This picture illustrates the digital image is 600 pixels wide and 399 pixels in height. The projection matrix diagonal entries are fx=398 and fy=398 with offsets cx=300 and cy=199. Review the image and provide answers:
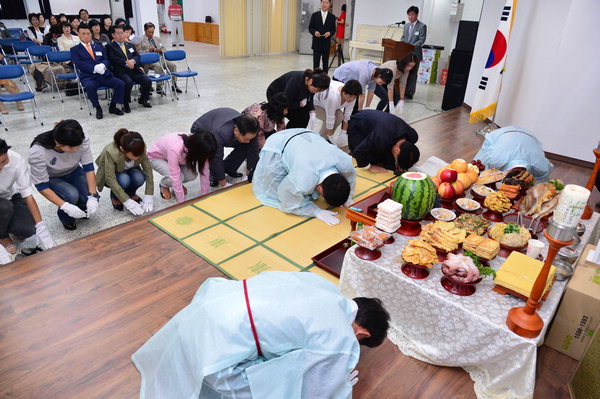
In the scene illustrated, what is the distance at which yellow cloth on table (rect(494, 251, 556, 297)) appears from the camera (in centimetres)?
172

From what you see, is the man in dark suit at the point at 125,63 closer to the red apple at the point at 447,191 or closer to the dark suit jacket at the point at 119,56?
the dark suit jacket at the point at 119,56

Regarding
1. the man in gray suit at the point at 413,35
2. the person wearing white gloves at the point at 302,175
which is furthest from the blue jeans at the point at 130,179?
the man in gray suit at the point at 413,35

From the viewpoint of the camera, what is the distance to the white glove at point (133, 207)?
3.23 metres

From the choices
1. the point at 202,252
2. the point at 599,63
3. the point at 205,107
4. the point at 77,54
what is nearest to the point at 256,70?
the point at 205,107

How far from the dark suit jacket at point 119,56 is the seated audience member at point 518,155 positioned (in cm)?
538

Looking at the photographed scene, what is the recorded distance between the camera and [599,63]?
177 inches

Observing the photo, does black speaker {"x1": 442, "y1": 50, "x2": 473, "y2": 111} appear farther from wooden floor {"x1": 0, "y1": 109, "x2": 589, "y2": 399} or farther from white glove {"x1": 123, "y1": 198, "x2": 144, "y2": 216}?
wooden floor {"x1": 0, "y1": 109, "x2": 589, "y2": 399}

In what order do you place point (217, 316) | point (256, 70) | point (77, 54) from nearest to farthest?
point (217, 316) → point (77, 54) → point (256, 70)

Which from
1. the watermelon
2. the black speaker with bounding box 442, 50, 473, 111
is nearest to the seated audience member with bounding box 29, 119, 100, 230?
the watermelon

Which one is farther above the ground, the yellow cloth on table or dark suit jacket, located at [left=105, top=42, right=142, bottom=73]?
dark suit jacket, located at [left=105, top=42, right=142, bottom=73]

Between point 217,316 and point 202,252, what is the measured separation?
1.50 metres

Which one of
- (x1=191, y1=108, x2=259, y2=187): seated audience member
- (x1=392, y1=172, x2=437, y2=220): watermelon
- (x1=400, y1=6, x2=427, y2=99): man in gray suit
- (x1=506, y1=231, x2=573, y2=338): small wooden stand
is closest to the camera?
(x1=506, y1=231, x2=573, y2=338): small wooden stand

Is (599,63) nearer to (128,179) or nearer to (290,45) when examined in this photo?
(128,179)

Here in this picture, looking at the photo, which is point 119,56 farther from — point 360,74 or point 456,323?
point 456,323
